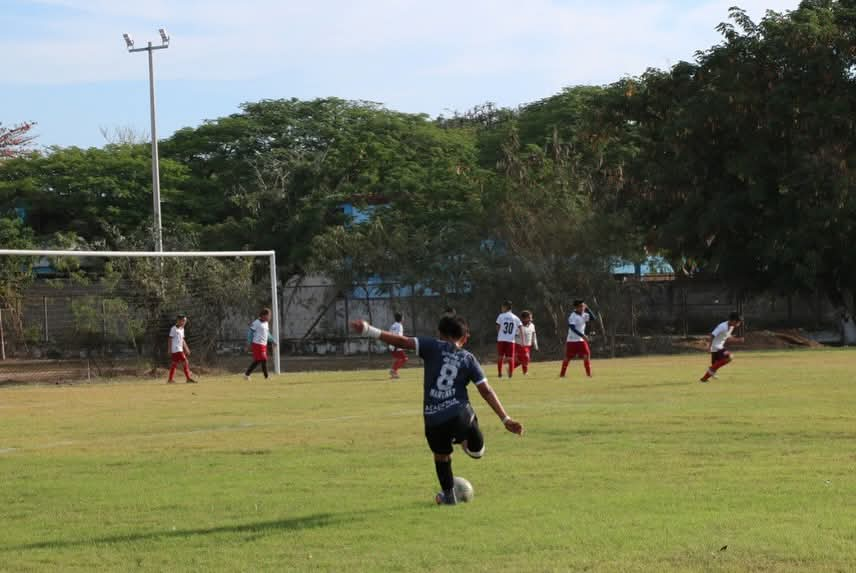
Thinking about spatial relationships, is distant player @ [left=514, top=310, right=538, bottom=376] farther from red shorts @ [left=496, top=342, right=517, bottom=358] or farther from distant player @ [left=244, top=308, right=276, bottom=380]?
distant player @ [left=244, top=308, right=276, bottom=380]

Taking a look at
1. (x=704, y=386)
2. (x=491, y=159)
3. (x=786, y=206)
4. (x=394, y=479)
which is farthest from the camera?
(x=491, y=159)

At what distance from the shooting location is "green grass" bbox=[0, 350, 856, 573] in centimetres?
862

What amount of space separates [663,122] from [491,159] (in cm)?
1495

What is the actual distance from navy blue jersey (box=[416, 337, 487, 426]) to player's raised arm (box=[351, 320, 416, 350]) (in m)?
0.16

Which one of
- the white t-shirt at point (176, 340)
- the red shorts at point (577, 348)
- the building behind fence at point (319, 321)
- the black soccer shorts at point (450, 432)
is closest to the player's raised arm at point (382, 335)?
the black soccer shorts at point (450, 432)

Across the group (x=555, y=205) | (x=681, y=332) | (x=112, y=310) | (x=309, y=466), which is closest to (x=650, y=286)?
(x=681, y=332)

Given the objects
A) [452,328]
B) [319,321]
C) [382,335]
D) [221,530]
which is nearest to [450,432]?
[452,328]

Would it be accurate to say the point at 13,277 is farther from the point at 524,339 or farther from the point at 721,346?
the point at 721,346

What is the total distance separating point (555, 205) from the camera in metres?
43.5

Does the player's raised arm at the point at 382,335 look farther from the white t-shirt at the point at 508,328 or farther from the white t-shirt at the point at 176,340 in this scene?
the white t-shirt at the point at 176,340

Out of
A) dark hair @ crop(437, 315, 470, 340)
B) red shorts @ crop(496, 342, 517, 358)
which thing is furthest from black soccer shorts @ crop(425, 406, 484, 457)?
red shorts @ crop(496, 342, 517, 358)

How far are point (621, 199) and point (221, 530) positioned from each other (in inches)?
1484

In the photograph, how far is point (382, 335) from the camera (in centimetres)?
1023

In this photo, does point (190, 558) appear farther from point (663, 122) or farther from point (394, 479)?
point (663, 122)
